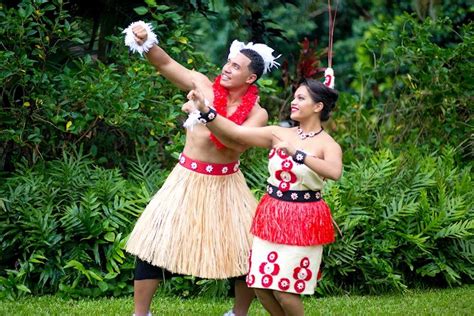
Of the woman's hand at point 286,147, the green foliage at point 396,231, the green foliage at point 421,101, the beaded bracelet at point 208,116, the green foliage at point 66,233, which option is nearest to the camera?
the woman's hand at point 286,147

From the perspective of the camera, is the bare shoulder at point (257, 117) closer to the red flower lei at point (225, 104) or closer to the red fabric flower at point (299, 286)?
the red flower lei at point (225, 104)

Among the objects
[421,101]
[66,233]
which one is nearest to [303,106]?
[66,233]

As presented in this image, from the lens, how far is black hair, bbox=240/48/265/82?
4.23 m

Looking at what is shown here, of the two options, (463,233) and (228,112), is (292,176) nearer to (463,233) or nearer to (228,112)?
(228,112)

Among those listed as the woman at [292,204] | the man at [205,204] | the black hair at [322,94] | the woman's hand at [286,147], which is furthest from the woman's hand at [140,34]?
the woman's hand at [286,147]

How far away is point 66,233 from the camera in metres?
5.20

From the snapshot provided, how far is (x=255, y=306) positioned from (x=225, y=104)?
1.39m

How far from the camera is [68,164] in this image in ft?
18.0

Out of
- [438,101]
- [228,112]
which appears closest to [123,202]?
[228,112]

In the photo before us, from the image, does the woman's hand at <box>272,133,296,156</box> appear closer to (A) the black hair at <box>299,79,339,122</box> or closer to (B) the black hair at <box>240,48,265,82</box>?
(A) the black hair at <box>299,79,339,122</box>

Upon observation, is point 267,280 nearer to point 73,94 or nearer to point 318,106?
point 318,106

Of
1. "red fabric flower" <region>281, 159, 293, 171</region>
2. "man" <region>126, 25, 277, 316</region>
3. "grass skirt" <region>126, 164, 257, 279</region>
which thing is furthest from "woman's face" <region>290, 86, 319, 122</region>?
"grass skirt" <region>126, 164, 257, 279</region>

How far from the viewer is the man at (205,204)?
422cm

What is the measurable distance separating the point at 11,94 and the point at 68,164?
547 mm
